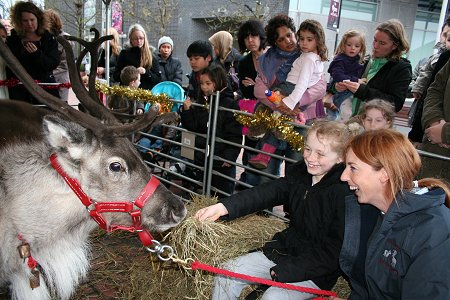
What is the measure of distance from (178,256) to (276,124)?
169 centimetres

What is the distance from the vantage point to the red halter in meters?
2.34

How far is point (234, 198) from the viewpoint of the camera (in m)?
2.58

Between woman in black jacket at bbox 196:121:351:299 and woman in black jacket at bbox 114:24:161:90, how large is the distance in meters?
4.85

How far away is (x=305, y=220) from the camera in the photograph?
246 centimetres

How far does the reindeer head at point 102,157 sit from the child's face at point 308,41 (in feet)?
7.42

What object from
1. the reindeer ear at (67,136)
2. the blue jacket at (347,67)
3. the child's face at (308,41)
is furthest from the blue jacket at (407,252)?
the blue jacket at (347,67)

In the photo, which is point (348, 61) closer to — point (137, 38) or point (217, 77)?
point (217, 77)

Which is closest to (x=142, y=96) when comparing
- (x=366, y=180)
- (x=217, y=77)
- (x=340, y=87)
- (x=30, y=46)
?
(x=217, y=77)

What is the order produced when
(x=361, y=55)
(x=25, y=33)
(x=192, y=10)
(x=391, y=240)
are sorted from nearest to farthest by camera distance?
(x=391, y=240) < (x=361, y=55) < (x=25, y=33) < (x=192, y=10)

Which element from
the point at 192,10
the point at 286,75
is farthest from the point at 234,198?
the point at 192,10

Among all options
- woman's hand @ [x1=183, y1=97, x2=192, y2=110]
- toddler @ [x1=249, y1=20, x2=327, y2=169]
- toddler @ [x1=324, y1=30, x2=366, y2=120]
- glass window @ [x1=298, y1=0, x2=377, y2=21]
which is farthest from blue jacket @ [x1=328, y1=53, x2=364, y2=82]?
glass window @ [x1=298, y1=0, x2=377, y2=21]

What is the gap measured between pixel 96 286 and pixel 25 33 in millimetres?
4081

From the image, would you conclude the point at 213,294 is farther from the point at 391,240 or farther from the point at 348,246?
the point at 391,240

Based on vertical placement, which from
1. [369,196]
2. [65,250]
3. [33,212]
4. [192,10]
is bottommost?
[65,250]
